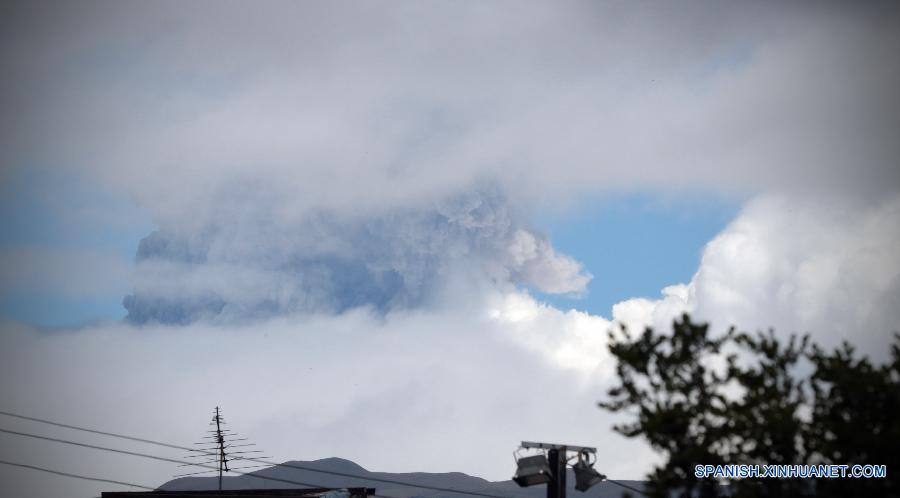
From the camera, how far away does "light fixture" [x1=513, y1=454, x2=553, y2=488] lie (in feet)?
79.9

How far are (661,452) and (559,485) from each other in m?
3.60

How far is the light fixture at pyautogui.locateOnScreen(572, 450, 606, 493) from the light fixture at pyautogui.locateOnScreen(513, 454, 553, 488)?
3.99ft

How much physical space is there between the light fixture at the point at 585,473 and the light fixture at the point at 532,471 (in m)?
1.21

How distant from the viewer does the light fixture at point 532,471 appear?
2434 centimetres

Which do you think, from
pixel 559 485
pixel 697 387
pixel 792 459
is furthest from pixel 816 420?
pixel 559 485

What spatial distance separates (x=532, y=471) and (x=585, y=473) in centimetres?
196

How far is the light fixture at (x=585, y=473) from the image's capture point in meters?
25.5

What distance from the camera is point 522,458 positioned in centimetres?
2462

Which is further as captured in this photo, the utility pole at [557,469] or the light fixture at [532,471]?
the utility pole at [557,469]

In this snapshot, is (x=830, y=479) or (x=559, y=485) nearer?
(x=830, y=479)

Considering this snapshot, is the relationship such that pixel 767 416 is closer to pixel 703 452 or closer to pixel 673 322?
pixel 703 452

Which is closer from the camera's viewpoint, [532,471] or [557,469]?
[532,471]

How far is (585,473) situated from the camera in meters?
25.5

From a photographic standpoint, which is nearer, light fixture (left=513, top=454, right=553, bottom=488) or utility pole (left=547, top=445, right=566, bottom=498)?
light fixture (left=513, top=454, right=553, bottom=488)
